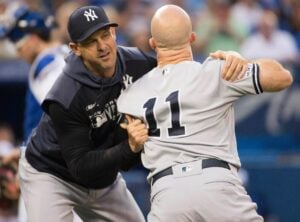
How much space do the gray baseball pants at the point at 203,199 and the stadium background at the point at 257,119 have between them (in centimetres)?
430

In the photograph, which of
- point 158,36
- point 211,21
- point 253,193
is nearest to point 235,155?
point 158,36

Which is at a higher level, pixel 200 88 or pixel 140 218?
pixel 200 88

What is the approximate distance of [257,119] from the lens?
35.7 feet

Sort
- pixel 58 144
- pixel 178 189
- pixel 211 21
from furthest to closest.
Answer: pixel 211 21, pixel 58 144, pixel 178 189

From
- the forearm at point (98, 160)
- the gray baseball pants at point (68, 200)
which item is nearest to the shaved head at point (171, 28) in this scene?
the forearm at point (98, 160)

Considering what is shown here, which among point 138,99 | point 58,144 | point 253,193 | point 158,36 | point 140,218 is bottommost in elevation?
point 253,193

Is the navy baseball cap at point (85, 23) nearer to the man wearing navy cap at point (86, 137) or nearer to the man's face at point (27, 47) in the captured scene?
the man wearing navy cap at point (86, 137)

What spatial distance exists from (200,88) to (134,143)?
51 cm

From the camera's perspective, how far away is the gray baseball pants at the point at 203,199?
209 inches

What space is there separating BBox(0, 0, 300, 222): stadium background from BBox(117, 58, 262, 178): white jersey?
426 cm

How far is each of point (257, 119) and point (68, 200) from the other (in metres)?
4.98

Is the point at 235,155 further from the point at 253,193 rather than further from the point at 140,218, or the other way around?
the point at 253,193

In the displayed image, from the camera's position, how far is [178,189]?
5.36m

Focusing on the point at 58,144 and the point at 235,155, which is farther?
the point at 58,144
